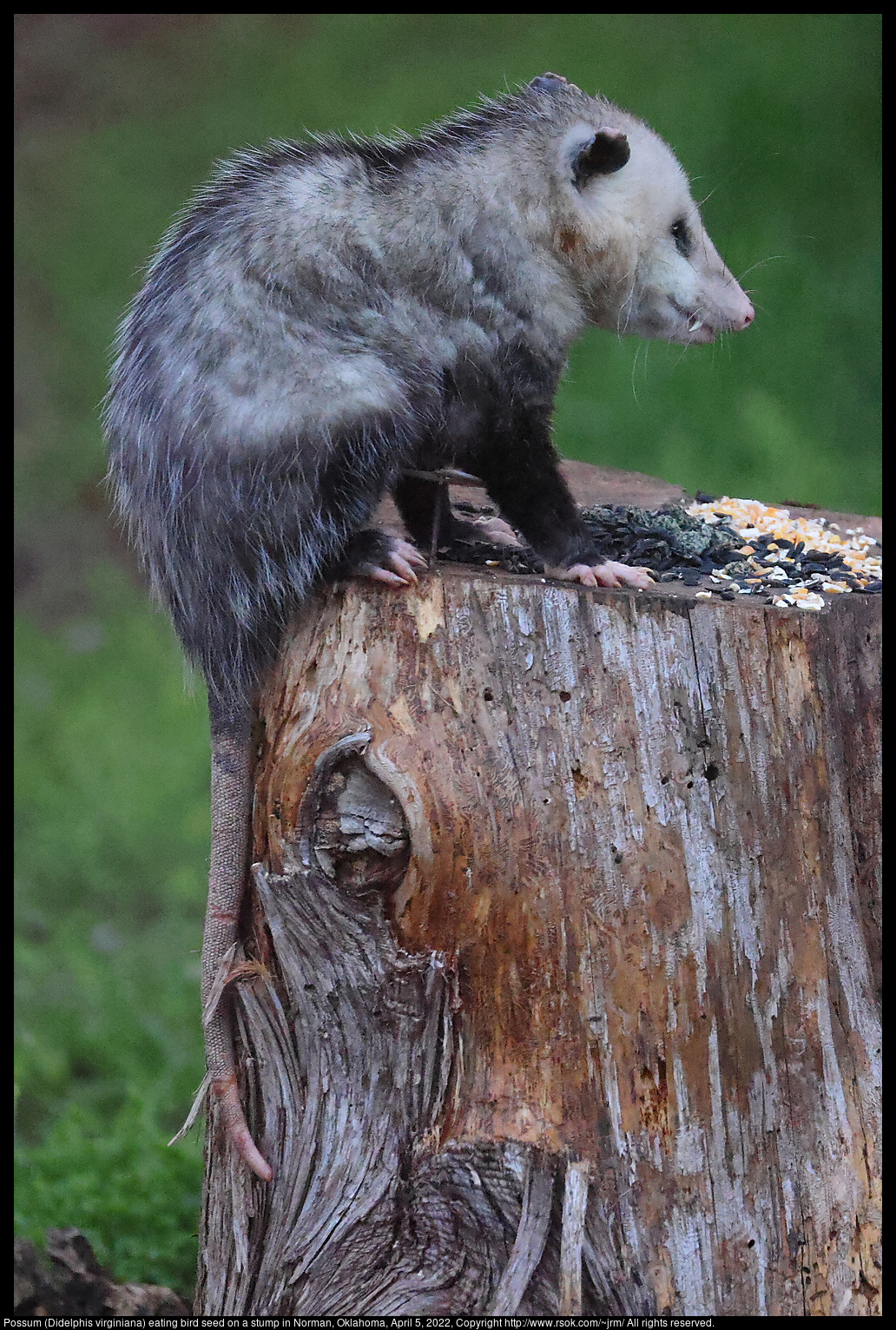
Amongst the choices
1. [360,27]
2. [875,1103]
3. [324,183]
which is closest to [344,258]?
[324,183]

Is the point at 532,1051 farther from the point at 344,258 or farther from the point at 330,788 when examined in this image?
the point at 344,258

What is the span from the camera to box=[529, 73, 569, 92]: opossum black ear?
7.68 ft

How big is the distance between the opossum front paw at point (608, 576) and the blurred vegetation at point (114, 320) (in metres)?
0.88

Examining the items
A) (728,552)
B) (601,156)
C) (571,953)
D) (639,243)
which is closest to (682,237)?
(639,243)

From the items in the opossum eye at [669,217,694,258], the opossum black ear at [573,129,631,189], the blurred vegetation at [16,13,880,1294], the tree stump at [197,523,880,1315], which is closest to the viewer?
the tree stump at [197,523,880,1315]

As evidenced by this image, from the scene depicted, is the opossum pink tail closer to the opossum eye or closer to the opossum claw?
the opossum claw

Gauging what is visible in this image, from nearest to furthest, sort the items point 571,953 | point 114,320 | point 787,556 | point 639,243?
point 571,953 → point 639,243 → point 787,556 → point 114,320

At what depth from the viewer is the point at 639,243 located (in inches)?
90.0

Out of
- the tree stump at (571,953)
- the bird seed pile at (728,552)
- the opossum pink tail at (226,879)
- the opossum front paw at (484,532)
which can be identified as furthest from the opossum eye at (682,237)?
the opossum pink tail at (226,879)

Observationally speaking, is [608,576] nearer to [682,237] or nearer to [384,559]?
[384,559]

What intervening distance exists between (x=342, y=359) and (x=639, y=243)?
674 millimetres

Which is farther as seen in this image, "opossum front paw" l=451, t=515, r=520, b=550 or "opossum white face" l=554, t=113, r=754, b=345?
"opossum front paw" l=451, t=515, r=520, b=550

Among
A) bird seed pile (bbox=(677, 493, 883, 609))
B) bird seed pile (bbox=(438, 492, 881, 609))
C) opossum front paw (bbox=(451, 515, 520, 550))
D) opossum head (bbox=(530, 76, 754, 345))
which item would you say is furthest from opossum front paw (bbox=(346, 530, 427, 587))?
opossum head (bbox=(530, 76, 754, 345))

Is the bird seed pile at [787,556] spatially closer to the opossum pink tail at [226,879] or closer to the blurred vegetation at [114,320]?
the blurred vegetation at [114,320]
